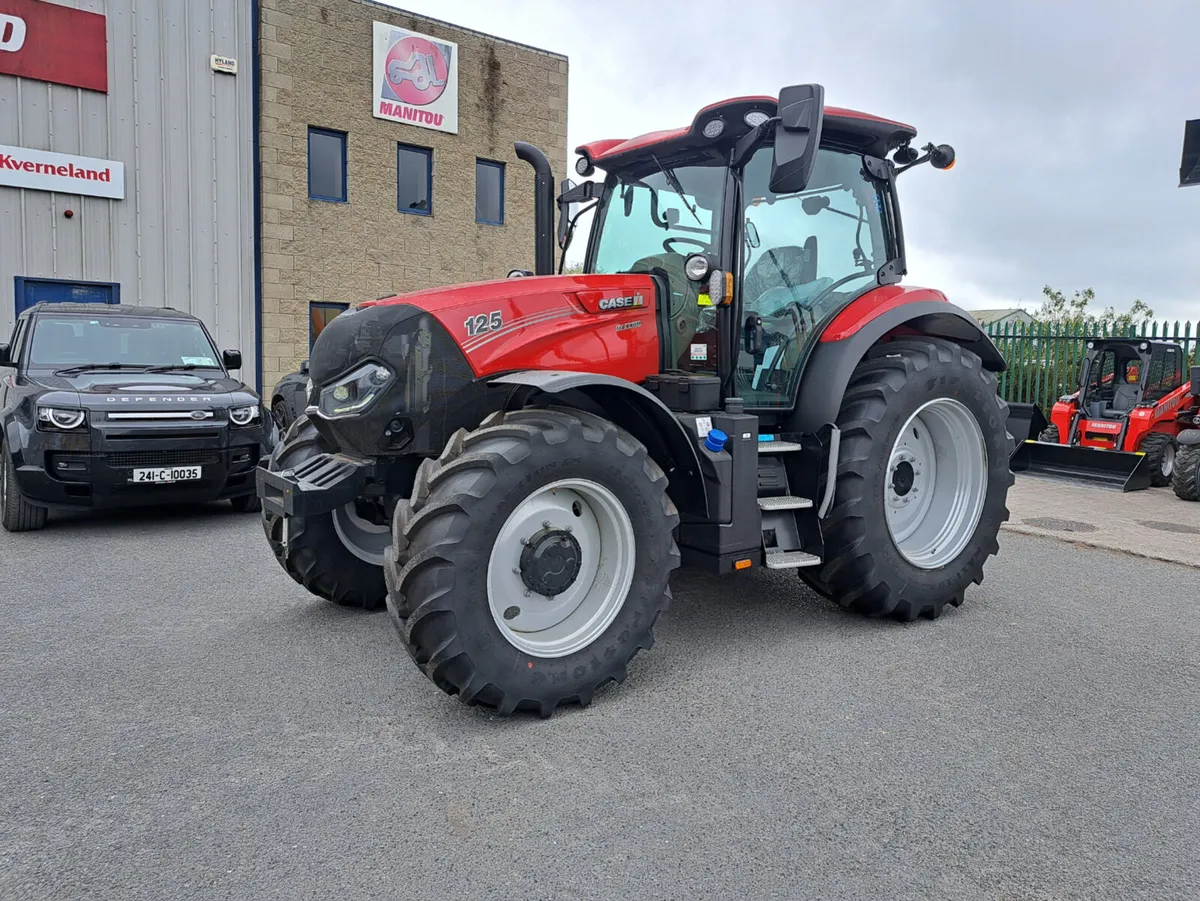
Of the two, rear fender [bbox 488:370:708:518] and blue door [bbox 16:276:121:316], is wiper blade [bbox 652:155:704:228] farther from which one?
blue door [bbox 16:276:121:316]

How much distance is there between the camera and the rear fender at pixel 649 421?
3.77 m

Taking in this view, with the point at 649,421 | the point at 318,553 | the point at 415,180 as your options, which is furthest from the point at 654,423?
the point at 415,180

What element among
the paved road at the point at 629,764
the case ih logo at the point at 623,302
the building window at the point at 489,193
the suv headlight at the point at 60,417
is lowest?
the paved road at the point at 629,764

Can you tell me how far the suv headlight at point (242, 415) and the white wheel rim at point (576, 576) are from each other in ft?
15.3

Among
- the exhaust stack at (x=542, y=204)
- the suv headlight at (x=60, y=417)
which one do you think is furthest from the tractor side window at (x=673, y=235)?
the suv headlight at (x=60, y=417)

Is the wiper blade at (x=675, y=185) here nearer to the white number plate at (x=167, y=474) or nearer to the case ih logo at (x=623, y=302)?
the case ih logo at (x=623, y=302)

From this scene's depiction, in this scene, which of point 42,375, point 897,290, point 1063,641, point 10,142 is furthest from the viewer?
point 10,142

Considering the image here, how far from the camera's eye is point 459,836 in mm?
2547

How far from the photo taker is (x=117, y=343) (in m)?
7.89

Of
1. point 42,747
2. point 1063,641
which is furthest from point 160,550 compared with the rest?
point 1063,641

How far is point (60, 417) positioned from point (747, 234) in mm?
5374

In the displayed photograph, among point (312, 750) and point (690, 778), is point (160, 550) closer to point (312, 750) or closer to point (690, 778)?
point (312, 750)

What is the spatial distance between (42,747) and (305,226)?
45.1 feet

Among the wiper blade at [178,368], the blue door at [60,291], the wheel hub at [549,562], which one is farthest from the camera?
the blue door at [60,291]
